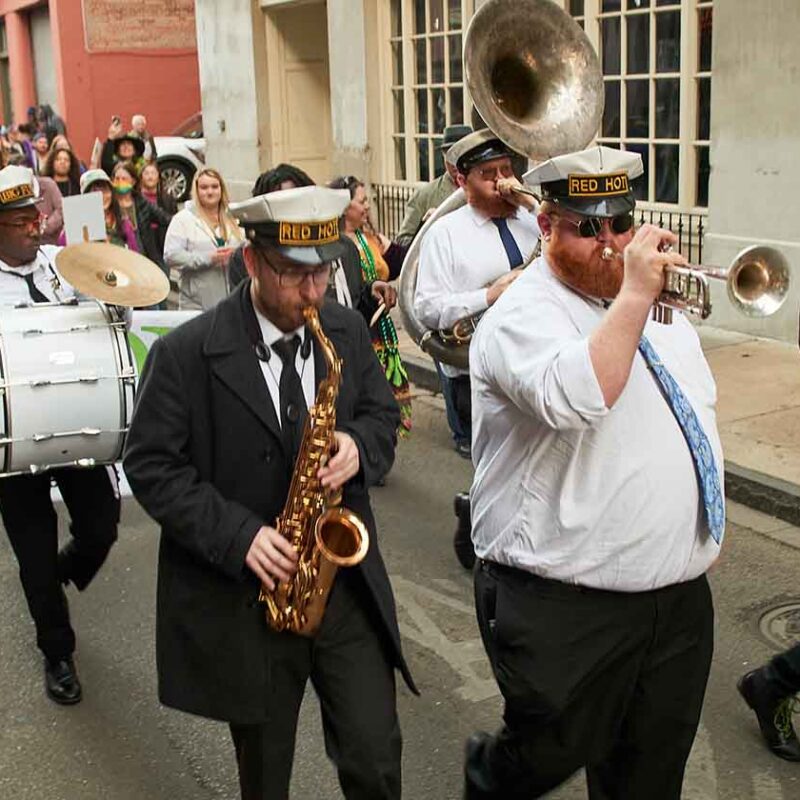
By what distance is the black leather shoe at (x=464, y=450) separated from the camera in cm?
796

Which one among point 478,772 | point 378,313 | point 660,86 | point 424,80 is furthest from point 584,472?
point 424,80

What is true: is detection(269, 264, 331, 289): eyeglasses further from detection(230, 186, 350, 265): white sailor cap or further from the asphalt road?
the asphalt road

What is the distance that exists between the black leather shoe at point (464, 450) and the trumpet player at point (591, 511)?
452cm

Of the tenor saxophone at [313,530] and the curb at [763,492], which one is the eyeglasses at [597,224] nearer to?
the tenor saxophone at [313,530]

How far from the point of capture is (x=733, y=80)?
1016cm

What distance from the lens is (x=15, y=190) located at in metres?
5.08

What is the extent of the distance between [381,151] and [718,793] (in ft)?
41.5

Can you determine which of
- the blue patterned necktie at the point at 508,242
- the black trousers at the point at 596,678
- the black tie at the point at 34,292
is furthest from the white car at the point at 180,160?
the black trousers at the point at 596,678

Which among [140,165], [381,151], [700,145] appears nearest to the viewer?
[700,145]

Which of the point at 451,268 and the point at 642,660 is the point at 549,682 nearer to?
the point at 642,660

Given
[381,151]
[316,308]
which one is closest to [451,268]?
[316,308]

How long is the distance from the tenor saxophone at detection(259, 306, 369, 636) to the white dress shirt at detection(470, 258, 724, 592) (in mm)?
393

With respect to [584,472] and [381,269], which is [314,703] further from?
[381,269]

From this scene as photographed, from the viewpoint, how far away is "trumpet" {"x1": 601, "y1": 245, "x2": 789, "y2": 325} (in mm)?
2938
